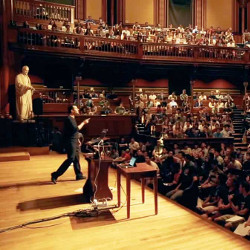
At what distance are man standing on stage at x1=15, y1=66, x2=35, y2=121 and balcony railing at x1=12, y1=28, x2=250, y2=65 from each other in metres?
2.32

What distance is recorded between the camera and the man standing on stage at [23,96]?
8.80 metres

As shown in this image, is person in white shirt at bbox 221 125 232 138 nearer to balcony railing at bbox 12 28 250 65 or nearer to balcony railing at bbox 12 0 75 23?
balcony railing at bbox 12 28 250 65

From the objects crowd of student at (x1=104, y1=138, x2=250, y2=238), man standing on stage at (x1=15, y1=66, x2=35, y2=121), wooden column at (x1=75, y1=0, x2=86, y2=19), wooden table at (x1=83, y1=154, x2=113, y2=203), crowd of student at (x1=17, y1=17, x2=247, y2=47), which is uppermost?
wooden column at (x1=75, y1=0, x2=86, y2=19)

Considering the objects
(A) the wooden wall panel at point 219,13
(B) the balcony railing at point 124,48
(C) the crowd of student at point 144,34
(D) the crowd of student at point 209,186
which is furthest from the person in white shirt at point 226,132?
(A) the wooden wall panel at point 219,13

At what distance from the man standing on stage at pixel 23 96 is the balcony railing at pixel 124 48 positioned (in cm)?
232

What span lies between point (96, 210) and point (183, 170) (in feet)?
9.88

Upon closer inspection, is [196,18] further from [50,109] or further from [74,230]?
[74,230]

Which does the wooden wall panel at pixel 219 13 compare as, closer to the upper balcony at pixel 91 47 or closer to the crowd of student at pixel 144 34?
the crowd of student at pixel 144 34

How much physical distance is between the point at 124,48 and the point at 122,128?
3687 millimetres

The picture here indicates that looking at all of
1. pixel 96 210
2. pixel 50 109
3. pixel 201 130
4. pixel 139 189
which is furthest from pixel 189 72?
pixel 96 210

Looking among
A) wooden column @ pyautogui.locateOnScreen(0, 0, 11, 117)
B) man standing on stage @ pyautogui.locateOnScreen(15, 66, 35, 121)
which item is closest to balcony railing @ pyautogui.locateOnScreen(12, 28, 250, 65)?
wooden column @ pyautogui.locateOnScreen(0, 0, 11, 117)

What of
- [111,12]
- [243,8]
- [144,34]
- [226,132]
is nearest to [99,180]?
[226,132]

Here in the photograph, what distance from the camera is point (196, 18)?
1703cm

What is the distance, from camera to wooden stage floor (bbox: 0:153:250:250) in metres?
2.83
